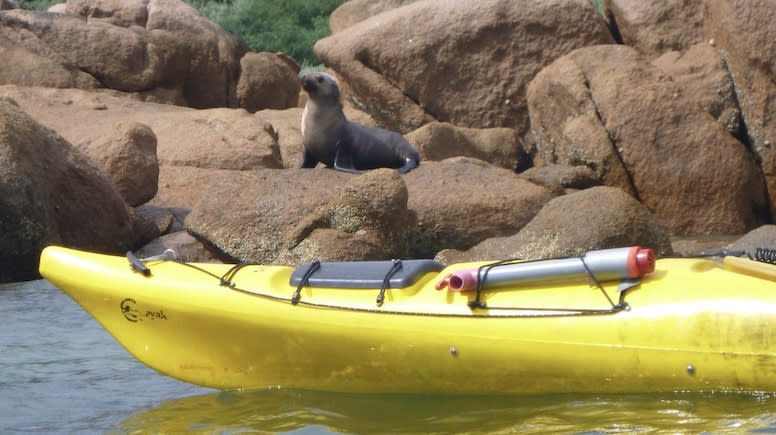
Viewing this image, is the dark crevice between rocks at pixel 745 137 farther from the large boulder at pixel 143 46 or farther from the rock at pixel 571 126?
the large boulder at pixel 143 46

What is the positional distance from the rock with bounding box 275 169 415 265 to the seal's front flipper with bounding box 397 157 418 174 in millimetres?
1341

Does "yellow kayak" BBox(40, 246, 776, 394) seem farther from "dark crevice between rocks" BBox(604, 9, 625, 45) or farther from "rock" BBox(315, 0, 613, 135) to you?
"dark crevice between rocks" BBox(604, 9, 625, 45)

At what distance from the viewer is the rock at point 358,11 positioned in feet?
51.9

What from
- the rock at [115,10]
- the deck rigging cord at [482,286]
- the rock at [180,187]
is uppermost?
the rock at [115,10]

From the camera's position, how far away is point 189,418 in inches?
183

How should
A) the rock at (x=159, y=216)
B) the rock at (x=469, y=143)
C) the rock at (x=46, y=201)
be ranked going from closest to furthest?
the rock at (x=46, y=201) → the rock at (x=159, y=216) → the rock at (x=469, y=143)

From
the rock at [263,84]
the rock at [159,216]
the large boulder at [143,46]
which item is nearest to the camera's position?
the rock at [159,216]

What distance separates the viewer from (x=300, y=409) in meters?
4.65

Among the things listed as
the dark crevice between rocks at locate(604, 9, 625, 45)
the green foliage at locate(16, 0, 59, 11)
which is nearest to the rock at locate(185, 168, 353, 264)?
the dark crevice between rocks at locate(604, 9, 625, 45)

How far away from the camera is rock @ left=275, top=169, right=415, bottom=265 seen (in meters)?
8.18

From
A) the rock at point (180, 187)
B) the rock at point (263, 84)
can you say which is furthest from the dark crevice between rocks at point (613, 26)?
the rock at point (263, 84)

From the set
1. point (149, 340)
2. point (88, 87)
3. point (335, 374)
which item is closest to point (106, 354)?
point (149, 340)

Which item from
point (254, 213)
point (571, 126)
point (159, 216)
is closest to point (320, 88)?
point (159, 216)

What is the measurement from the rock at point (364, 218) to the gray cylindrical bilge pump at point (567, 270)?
12.3 ft
